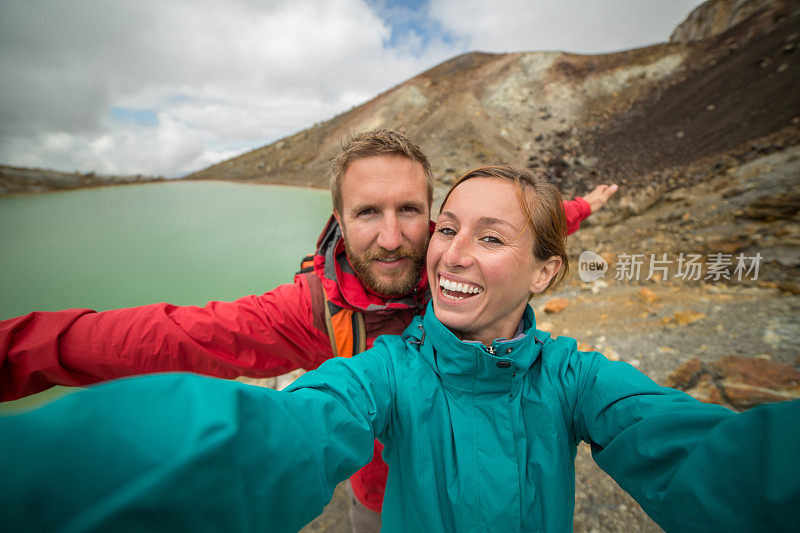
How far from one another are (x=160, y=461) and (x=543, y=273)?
1.79m

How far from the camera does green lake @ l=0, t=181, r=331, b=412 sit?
530cm

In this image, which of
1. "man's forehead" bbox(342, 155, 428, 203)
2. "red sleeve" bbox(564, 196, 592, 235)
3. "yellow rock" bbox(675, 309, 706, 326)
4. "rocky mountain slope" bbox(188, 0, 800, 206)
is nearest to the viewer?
"man's forehead" bbox(342, 155, 428, 203)

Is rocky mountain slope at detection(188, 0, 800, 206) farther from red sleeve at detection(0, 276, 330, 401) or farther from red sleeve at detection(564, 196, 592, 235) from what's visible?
red sleeve at detection(0, 276, 330, 401)

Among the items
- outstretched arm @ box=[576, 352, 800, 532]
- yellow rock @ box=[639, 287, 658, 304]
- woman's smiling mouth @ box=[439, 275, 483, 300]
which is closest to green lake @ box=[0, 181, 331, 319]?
woman's smiling mouth @ box=[439, 275, 483, 300]

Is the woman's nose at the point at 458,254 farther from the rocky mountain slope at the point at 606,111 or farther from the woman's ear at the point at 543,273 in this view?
the rocky mountain slope at the point at 606,111

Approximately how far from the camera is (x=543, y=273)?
5.78 ft

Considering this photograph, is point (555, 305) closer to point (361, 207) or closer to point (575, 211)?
point (575, 211)

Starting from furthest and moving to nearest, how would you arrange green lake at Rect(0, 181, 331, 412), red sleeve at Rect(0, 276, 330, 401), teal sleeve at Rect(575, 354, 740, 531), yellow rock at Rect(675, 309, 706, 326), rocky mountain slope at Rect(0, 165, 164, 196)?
rocky mountain slope at Rect(0, 165, 164, 196), green lake at Rect(0, 181, 331, 412), yellow rock at Rect(675, 309, 706, 326), red sleeve at Rect(0, 276, 330, 401), teal sleeve at Rect(575, 354, 740, 531)

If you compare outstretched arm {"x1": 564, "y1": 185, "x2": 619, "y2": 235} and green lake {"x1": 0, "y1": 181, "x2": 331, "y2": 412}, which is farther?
green lake {"x1": 0, "y1": 181, "x2": 331, "y2": 412}

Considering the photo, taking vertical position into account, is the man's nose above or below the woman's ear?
above

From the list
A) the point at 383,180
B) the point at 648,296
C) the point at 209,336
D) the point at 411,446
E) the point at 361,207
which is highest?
the point at 383,180

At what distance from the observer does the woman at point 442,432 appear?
17.8 inches

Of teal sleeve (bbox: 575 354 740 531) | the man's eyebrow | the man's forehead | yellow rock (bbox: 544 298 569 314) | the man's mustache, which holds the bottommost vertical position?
yellow rock (bbox: 544 298 569 314)

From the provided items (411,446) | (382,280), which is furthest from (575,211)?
(411,446)
